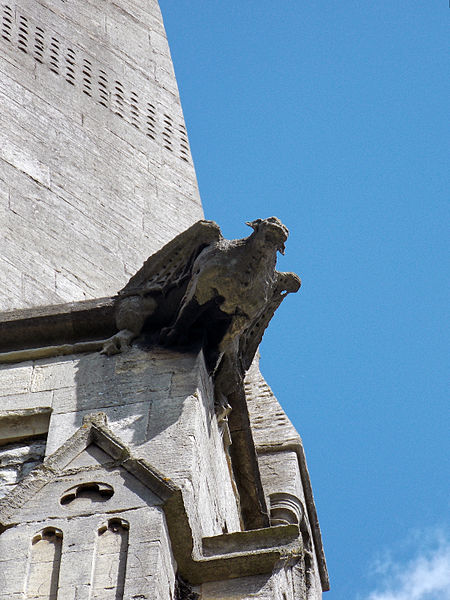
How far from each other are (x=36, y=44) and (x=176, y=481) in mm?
7525

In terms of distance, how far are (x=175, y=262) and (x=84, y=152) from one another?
364 cm

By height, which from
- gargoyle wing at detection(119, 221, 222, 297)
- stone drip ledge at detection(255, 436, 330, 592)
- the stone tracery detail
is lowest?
the stone tracery detail

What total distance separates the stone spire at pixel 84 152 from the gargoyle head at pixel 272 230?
2.13m

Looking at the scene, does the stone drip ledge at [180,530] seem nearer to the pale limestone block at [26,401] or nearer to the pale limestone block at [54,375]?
the pale limestone block at [26,401]

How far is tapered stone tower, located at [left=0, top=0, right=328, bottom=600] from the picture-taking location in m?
6.30

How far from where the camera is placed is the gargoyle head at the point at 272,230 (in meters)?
8.01

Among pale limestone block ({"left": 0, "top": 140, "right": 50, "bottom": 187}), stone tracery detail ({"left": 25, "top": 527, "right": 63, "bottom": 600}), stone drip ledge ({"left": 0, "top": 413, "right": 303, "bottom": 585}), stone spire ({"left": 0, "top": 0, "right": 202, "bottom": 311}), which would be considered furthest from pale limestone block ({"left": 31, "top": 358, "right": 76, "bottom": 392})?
pale limestone block ({"left": 0, "top": 140, "right": 50, "bottom": 187})

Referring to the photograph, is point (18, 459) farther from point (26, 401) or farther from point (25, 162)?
point (25, 162)

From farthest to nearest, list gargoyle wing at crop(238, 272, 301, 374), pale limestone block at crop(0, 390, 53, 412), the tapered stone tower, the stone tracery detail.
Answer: gargoyle wing at crop(238, 272, 301, 374)
pale limestone block at crop(0, 390, 53, 412)
the tapered stone tower
the stone tracery detail

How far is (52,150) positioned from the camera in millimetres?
11641

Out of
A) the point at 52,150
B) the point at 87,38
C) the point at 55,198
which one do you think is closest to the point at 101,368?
the point at 55,198

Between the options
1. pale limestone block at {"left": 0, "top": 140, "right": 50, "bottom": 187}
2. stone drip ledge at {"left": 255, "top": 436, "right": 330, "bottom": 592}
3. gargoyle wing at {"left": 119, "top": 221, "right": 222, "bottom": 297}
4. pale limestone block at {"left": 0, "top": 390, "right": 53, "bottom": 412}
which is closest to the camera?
pale limestone block at {"left": 0, "top": 390, "right": 53, "bottom": 412}

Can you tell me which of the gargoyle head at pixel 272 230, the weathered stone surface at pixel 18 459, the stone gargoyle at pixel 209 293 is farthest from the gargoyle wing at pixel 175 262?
the weathered stone surface at pixel 18 459

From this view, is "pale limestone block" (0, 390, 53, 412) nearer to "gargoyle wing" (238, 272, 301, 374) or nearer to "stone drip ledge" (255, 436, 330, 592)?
"gargoyle wing" (238, 272, 301, 374)
